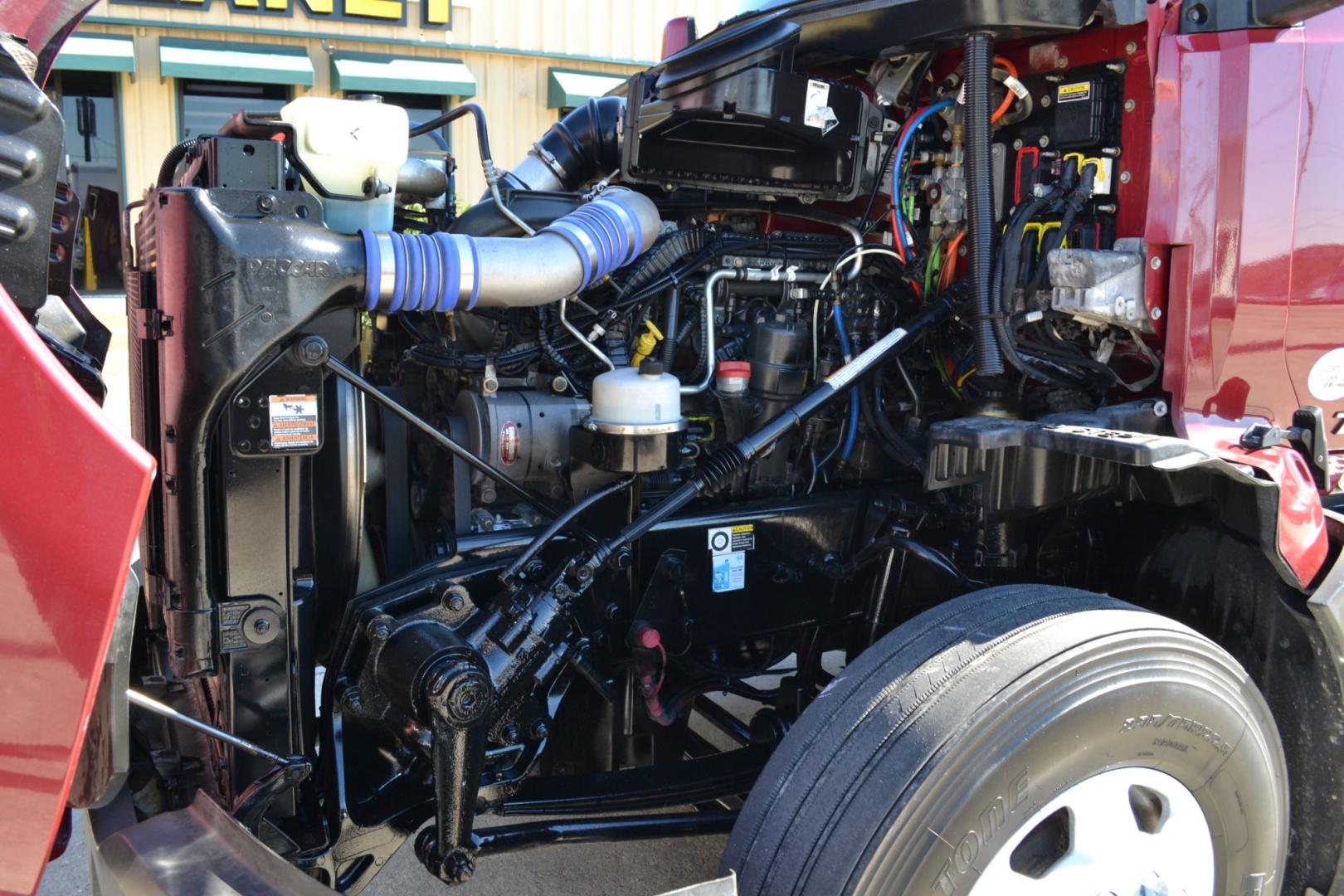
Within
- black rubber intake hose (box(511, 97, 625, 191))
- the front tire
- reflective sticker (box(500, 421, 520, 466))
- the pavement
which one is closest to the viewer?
the front tire

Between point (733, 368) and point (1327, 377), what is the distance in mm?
1513

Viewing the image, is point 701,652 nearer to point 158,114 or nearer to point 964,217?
point 964,217

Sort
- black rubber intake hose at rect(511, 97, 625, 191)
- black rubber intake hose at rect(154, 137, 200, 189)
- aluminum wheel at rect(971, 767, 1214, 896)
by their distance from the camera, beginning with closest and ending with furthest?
aluminum wheel at rect(971, 767, 1214, 896) < black rubber intake hose at rect(154, 137, 200, 189) < black rubber intake hose at rect(511, 97, 625, 191)

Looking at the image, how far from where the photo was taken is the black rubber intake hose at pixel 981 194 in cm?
265

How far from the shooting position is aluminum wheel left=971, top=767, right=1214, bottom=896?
1.96 metres

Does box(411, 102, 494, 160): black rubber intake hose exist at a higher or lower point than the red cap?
higher

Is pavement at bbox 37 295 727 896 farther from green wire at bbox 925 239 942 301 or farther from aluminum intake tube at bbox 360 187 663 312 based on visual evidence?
green wire at bbox 925 239 942 301

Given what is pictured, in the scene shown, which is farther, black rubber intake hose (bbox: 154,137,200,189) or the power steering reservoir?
the power steering reservoir

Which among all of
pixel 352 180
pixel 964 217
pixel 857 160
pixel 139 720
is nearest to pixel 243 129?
pixel 352 180

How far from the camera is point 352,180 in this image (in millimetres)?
2354

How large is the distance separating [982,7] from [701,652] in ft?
5.69

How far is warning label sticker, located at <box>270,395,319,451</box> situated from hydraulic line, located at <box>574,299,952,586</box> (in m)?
0.67

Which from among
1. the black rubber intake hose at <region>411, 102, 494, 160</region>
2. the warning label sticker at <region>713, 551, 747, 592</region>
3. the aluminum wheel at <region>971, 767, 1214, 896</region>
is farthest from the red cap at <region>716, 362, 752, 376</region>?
the aluminum wheel at <region>971, 767, 1214, 896</region>

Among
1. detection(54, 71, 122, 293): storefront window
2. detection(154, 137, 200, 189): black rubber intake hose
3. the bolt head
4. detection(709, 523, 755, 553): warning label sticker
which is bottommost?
detection(709, 523, 755, 553): warning label sticker
